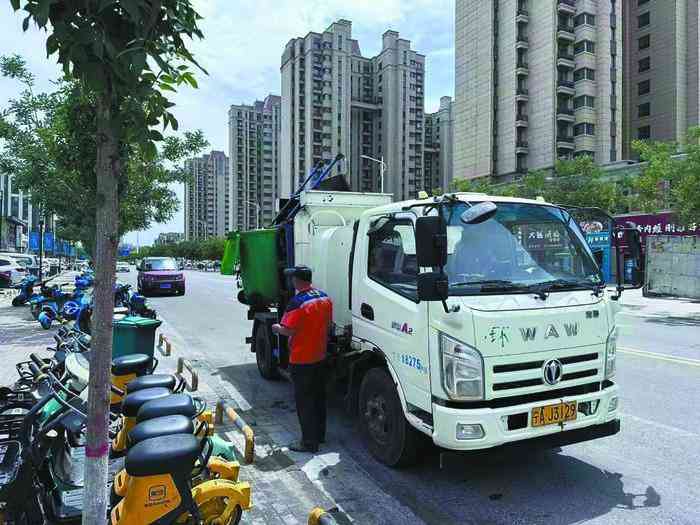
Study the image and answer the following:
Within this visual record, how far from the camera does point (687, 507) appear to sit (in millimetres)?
3771

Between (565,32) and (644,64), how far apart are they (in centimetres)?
1336

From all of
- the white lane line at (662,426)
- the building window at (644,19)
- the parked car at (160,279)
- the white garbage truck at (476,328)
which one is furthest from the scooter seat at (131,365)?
the building window at (644,19)

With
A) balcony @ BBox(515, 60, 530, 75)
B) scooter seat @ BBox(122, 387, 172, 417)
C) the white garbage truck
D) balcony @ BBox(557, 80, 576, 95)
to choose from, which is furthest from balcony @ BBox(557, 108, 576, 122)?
scooter seat @ BBox(122, 387, 172, 417)

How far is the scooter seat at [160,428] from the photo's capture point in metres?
3.05

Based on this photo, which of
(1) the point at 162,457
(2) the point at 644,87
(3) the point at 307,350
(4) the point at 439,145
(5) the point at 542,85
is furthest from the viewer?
(4) the point at 439,145

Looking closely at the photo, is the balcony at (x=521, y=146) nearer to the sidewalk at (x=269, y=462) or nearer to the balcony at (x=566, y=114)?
the balcony at (x=566, y=114)

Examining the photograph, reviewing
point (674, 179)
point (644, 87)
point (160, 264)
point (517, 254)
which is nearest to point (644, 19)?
point (644, 87)

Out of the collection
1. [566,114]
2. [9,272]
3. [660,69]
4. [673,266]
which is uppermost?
[660,69]

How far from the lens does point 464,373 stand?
3688mm

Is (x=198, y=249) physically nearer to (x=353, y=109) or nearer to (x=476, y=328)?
(x=353, y=109)

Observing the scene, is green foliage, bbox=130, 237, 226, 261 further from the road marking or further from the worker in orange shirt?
the worker in orange shirt

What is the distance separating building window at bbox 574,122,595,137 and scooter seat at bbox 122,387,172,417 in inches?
2294

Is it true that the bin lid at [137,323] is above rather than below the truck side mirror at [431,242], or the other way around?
below

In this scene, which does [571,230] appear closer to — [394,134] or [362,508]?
[362,508]
